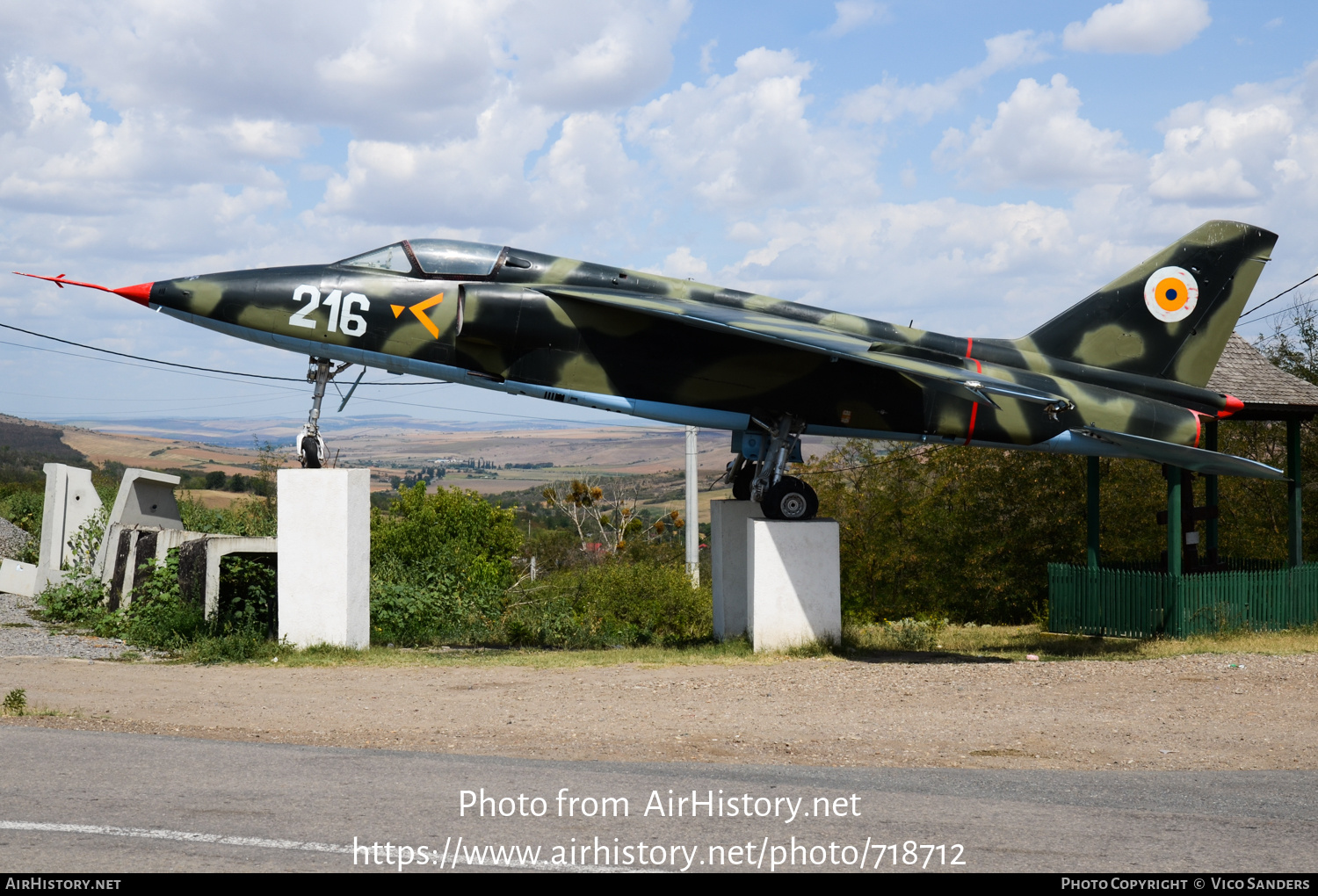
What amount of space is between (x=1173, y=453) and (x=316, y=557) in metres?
13.3

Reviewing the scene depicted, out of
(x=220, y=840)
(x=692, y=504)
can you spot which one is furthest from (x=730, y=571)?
(x=692, y=504)

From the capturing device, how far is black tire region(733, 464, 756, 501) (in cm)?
1828

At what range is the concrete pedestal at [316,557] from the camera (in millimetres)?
15070

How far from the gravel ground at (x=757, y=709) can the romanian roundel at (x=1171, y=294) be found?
6105mm

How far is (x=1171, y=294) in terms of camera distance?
1778 centimetres

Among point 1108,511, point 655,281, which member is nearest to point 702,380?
→ point 655,281

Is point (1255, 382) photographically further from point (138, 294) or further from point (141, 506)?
point (141, 506)

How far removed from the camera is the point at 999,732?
32.5 feet

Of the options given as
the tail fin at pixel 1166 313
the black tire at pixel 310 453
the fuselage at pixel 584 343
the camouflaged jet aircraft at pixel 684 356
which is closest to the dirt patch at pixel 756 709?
the black tire at pixel 310 453

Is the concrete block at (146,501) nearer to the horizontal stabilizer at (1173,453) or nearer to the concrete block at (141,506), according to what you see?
the concrete block at (141,506)

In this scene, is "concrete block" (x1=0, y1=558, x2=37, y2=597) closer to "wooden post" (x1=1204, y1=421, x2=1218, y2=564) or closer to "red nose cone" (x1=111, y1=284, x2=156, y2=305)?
"red nose cone" (x1=111, y1=284, x2=156, y2=305)

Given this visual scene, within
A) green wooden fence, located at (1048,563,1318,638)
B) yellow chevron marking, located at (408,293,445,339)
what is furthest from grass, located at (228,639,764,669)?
green wooden fence, located at (1048,563,1318,638)

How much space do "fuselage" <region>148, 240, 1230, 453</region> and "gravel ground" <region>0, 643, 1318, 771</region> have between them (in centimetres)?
398

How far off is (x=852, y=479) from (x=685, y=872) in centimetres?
3205
